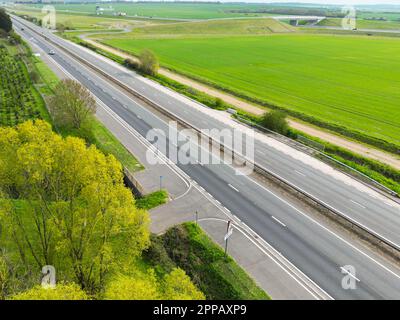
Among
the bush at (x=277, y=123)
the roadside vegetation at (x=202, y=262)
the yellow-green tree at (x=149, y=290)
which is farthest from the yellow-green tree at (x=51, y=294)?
the bush at (x=277, y=123)

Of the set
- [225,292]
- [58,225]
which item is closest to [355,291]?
[225,292]

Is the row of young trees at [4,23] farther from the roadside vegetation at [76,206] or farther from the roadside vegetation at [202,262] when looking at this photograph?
the roadside vegetation at [202,262]

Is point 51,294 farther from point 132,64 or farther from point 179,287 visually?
point 132,64

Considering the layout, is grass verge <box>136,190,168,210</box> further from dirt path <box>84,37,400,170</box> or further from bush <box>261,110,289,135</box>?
dirt path <box>84,37,400,170</box>

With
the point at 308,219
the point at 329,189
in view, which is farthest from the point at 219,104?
the point at 308,219

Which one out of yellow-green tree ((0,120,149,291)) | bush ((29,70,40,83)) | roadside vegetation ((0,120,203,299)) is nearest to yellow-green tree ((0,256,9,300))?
roadside vegetation ((0,120,203,299))

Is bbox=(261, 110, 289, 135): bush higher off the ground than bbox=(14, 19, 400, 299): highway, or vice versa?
bbox=(261, 110, 289, 135): bush
